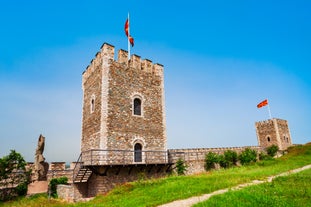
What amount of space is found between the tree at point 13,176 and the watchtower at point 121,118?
133 inches

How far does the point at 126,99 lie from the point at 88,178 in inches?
234

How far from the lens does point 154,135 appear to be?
16.5 meters

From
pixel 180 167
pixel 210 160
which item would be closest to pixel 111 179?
pixel 180 167

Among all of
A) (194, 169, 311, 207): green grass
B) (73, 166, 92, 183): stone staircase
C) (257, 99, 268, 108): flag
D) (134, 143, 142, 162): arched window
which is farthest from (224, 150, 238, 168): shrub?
(257, 99, 268, 108): flag

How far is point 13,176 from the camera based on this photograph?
1392cm

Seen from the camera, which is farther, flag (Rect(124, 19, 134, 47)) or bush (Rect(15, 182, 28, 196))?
flag (Rect(124, 19, 134, 47))

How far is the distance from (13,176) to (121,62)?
10520 mm

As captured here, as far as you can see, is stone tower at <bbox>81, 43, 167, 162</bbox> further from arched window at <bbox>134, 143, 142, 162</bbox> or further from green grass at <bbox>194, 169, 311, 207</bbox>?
green grass at <bbox>194, 169, 311, 207</bbox>

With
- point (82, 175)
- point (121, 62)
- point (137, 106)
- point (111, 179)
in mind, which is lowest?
point (111, 179)

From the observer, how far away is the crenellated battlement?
15607mm

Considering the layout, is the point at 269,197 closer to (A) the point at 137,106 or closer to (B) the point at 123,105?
(B) the point at 123,105

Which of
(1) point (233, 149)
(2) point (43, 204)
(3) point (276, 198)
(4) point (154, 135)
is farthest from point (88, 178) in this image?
(1) point (233, 149)

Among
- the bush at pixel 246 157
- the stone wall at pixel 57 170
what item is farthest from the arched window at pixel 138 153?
the bush at pixel 246 157

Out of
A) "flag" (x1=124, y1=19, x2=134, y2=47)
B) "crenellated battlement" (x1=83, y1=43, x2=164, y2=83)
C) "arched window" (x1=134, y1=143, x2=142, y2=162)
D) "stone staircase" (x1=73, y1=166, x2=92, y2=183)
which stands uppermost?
"flag" (x1=124, y1=19, x2=134, y2=47)
